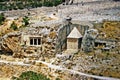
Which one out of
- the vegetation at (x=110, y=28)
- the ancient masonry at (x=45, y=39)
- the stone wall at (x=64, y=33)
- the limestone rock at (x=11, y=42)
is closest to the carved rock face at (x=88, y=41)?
the vegetation at (x=110, y=28)

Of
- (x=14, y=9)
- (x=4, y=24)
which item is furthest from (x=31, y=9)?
(x=4, y=24)

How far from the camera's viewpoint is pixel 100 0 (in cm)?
7581

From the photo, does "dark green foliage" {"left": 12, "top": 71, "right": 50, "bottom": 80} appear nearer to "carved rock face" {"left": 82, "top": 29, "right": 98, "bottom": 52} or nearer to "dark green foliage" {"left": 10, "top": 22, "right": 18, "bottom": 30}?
"carved rock face" {"left": 82, "top": 29, "right": 98, "bottom": 52}

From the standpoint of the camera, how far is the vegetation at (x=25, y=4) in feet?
255

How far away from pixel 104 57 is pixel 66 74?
4.73 meters

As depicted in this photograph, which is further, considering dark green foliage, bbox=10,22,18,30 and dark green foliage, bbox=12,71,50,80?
dark green foliage, bbox=10,22,18,30

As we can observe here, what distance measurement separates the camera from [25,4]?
262 ft

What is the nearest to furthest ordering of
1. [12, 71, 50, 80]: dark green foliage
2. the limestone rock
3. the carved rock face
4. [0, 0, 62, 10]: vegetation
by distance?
[12, 71, 50, 80]: dark green foliage
the carved rock face
the limestone rock
[0, 0, 62, 10]: vegetation

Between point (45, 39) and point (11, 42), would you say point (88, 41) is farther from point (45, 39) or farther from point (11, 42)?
point (11, 42)

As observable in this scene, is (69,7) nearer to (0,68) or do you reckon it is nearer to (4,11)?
(4,11)

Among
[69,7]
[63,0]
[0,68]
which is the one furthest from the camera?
[63,0]

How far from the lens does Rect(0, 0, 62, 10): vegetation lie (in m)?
77.9

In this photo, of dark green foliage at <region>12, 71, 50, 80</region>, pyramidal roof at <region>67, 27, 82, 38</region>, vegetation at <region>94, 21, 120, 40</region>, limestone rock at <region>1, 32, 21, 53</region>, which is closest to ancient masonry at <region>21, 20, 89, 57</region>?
limestone rock at <region>1, 32, 21, 53</region>

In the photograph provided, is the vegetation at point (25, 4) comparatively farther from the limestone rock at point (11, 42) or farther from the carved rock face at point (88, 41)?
the carved rock face at point (88, 41)
